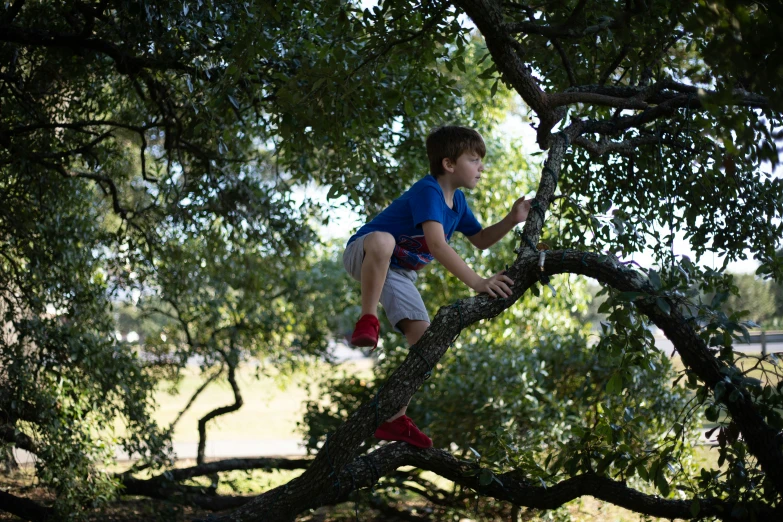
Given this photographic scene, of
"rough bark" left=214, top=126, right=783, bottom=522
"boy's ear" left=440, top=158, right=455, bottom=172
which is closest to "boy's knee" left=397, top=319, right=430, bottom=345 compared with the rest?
"rough bark" left=214, top=126, right=783, bottom=522

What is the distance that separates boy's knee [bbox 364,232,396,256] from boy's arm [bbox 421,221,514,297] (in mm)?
134

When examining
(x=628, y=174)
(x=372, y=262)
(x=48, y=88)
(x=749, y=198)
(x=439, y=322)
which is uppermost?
(x=48, y=88)

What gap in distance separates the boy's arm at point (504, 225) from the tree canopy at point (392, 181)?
22 cm

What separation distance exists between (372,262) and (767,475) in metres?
1.42

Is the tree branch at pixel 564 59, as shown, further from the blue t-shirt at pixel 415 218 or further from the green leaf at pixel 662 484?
the green leaf at pixel 662 484

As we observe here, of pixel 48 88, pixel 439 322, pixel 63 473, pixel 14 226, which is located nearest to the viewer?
pixel 439 322

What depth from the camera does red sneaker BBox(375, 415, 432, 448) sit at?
9.10ft

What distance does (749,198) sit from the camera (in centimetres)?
295

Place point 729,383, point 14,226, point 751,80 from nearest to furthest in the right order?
point 751,80
point 729,383
point 14,226

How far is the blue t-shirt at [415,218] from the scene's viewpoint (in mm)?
2686

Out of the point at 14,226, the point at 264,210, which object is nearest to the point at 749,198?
the point at 264,210

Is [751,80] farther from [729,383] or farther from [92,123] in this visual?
[92,123]

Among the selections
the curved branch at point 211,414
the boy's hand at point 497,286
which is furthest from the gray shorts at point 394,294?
the curved branch at point 211,414

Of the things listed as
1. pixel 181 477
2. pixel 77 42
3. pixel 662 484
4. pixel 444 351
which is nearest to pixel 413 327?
pixel 444 351
